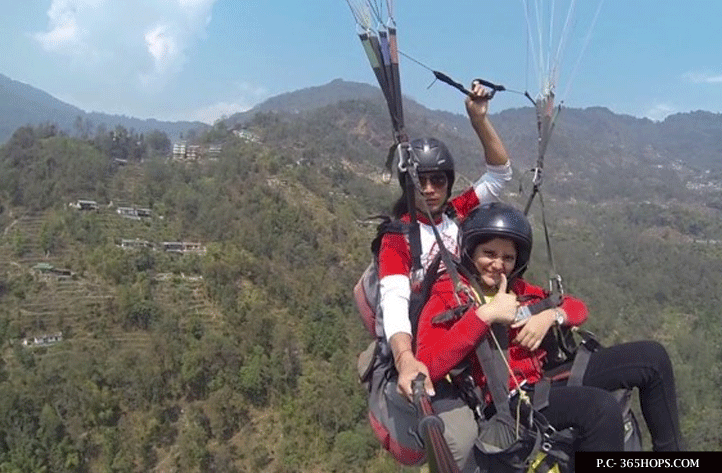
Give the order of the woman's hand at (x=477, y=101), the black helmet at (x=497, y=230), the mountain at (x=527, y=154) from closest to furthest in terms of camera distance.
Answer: the black helmet at (x=497, y=230) → the woman's hand at (x=477, y=101) → the mountain at (x=527, y=154)

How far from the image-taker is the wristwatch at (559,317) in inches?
74.7

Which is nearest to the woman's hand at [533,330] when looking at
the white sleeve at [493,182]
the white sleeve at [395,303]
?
the white sleeve at [395,303]

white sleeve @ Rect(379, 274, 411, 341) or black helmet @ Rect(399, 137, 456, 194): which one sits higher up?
black helmet @ Rect(399, 137, 456, 194)

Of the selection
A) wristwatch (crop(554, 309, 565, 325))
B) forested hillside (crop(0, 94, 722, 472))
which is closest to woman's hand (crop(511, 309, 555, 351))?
wristwatch (crop(554, 309, 565, 325))

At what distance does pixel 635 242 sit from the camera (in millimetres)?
71188

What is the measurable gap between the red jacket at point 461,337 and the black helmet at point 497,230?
10 centimetres

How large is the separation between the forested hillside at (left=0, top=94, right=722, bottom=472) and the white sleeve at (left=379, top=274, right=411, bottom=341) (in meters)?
23.3

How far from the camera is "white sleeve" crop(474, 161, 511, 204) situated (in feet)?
7.77

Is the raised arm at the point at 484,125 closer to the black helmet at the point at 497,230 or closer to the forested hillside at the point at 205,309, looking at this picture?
the black helmet at the point at 497,230

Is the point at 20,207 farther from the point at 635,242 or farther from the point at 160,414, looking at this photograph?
the point at 635,242

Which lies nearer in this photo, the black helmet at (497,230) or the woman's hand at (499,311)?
the woman's hand at (499,311)

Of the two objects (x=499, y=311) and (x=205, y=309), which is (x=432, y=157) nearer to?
(x=499, y=311)

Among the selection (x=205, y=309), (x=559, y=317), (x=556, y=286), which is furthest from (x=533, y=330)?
(x=205, y=309)

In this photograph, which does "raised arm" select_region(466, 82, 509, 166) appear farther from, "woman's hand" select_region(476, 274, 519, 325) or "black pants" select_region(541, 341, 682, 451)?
"black pants" select_region(541, 341, 682, 451)
